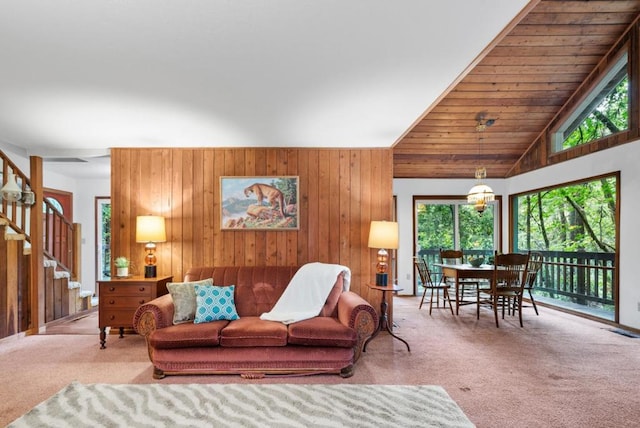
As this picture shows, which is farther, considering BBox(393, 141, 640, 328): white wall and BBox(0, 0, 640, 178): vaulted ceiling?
BBox(393, 141, 640, 328): white wall

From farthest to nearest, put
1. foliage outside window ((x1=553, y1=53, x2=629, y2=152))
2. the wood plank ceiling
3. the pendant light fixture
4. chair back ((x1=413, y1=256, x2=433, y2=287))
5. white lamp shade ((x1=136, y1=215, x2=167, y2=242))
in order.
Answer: the pendant light fixture, chair back ((x1=413, y1=256, x2=433, y2=287)), foliage outside window ((x1=553, y1=53, x2=629, y2=152)), the wood plank ceiling, white lamp shade ((x1=136, y1=215, x2=167, y2=242))

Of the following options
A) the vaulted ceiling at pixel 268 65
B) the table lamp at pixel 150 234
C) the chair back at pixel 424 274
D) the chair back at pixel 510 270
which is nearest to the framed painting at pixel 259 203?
the vaulted ceiling at pixel 268 65

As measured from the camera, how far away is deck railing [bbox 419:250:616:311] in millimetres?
4633

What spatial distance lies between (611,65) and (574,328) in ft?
11.1

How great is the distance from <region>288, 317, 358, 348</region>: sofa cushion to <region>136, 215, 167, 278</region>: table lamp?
193 cm

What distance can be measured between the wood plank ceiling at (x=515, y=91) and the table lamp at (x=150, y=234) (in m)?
2.95

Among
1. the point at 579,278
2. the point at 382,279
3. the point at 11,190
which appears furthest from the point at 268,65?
the point at 579,278

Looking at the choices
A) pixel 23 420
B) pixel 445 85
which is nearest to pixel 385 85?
pixel 445 85

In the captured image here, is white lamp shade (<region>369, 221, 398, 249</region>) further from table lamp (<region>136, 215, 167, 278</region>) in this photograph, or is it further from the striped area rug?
table lamp (<region>136, 215, 167, 278</region>)

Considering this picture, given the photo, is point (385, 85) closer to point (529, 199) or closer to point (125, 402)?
point (125, 402)

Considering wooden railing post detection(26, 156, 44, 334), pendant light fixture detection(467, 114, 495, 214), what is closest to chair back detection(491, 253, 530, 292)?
pendant light fixture detection(467, 114, 495, 214)

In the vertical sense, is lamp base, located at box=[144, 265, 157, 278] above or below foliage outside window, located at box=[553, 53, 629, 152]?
below

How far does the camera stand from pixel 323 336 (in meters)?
2.72

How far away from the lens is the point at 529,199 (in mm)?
5969
